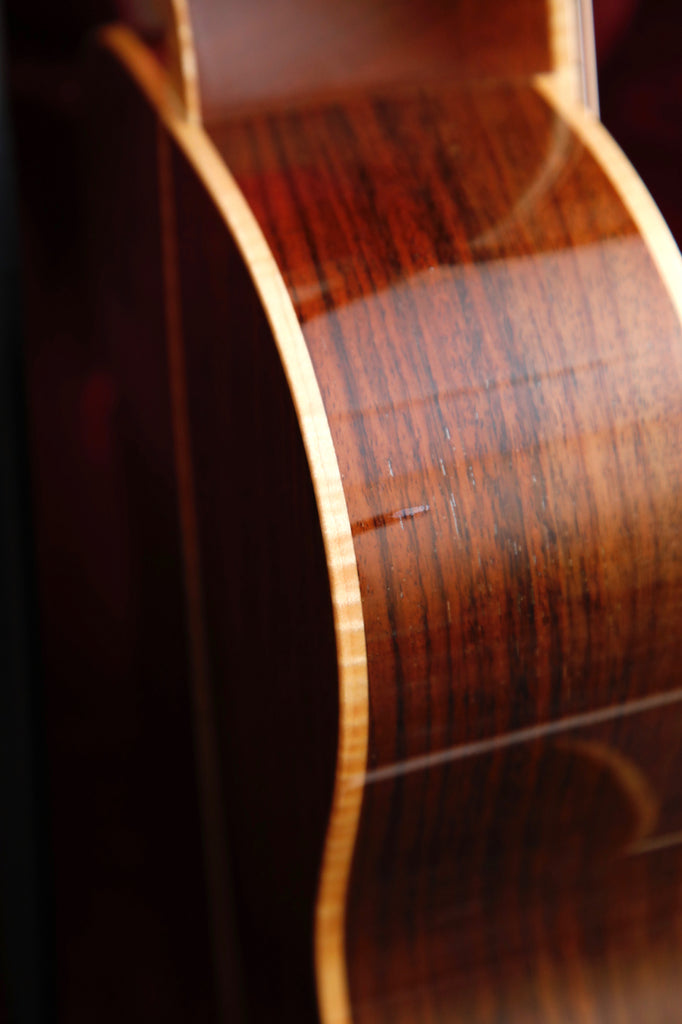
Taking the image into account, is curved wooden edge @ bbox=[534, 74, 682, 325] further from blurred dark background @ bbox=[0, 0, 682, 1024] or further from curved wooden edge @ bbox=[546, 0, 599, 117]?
blurred dark background @ bbox=[0, 0, 682, 1024]

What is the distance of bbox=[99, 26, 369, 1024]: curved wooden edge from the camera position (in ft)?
1.35

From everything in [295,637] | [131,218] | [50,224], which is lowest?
[295,637]

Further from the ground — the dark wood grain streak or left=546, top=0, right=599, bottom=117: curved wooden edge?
left=546, top=0, right=599, bottom=117: curved wooden edge

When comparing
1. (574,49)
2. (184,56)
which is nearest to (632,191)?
(574,49)

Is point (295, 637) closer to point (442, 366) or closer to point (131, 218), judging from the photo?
point (442, 366)

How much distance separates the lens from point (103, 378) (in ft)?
2.88

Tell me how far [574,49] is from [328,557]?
0.32 m

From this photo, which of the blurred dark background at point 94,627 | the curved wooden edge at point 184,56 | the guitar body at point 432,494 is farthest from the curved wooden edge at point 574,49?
the blurred dark background at point 94,627

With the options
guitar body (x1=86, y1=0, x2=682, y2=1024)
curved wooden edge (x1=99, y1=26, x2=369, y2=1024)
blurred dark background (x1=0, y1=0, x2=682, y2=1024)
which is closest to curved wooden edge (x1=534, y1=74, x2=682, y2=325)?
guitar body (x1=86, y1=0, x2=682, y2=1024)

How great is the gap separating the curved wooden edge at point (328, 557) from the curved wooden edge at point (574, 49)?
195 millimetres

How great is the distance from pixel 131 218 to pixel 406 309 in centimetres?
30

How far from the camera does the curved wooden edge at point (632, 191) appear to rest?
0.47 metres

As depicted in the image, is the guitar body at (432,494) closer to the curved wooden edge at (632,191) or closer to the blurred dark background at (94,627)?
the curved wooden edge at (632,191)

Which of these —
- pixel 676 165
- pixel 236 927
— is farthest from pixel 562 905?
pixel 676 165
